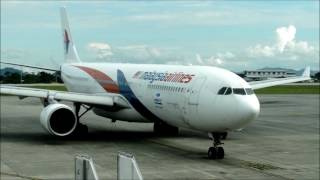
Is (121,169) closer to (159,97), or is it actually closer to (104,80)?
(159,97)

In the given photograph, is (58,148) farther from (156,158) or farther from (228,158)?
(228,158)

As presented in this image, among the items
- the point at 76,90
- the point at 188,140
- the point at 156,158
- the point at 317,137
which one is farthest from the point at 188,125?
the point at 76,90

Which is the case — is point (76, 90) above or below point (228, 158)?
above

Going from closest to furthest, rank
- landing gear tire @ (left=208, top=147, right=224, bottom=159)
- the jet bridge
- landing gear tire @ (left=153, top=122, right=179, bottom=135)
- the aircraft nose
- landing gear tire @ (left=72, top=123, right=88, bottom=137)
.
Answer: the jet bridge, the aircraft nose, landing gear tire @ (left=208, top=147, right=224, bottom=159), landing gear tire @ (left=72, top=123, right=88, bottom=137), landing gear tire @ (left=153, top=122, right=179, bottom=135)

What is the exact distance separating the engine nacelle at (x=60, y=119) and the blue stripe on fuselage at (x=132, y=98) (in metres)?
2.23

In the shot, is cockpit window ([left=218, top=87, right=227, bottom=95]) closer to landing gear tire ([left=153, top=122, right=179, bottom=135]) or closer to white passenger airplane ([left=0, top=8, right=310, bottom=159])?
white passenger airplane ([left=0, top=8, right=310, bottom=159])

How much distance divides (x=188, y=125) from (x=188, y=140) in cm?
370

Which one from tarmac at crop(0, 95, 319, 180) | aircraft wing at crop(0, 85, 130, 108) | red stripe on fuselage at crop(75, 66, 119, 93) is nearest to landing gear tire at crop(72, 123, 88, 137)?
tarmac at crop(0, 95, 319, 180)

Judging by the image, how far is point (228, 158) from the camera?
17.1 metres

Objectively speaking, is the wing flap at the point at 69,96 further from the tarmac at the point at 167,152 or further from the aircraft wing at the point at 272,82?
the aircraft wing at the point at 272,82

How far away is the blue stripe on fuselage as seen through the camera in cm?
2067

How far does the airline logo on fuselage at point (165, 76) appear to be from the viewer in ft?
61.0

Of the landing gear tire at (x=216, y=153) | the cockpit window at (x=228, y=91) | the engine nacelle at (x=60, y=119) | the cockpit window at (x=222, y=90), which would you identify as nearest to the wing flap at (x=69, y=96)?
the engine nacelle at (x=60, y=119)

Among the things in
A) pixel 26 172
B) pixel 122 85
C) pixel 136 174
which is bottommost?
pixel 26 172
